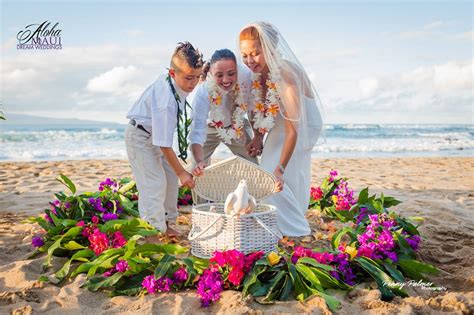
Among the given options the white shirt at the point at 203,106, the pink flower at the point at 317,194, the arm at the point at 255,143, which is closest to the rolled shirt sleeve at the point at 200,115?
the white shirt at the point at 203,106

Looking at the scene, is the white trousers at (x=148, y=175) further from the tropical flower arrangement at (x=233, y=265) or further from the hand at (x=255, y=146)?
the hand at (x=255, y=146)

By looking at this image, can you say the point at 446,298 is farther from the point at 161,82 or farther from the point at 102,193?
the point at 102,193

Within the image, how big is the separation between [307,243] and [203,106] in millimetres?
1643

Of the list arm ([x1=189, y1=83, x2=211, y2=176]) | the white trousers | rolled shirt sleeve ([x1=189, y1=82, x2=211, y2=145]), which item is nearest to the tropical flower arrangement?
the white trousers

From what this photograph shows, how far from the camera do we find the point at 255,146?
4.91 metres

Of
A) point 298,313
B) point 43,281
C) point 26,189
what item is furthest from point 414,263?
point 26,189

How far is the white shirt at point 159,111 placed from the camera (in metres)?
3.92

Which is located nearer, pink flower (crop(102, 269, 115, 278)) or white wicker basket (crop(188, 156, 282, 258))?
pink flower (crop(102, 269, 115, 278))

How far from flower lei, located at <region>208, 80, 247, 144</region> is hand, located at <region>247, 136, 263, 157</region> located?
0.54 feet

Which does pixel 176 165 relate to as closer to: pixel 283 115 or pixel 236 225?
pixel 236 225

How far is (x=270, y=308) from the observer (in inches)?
112

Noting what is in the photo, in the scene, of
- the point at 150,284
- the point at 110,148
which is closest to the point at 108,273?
the point at 150,284

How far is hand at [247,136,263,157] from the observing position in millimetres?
4885

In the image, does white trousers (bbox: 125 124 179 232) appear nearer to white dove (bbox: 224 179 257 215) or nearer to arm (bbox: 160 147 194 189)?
arm (bbox: 160 147 194 189)
